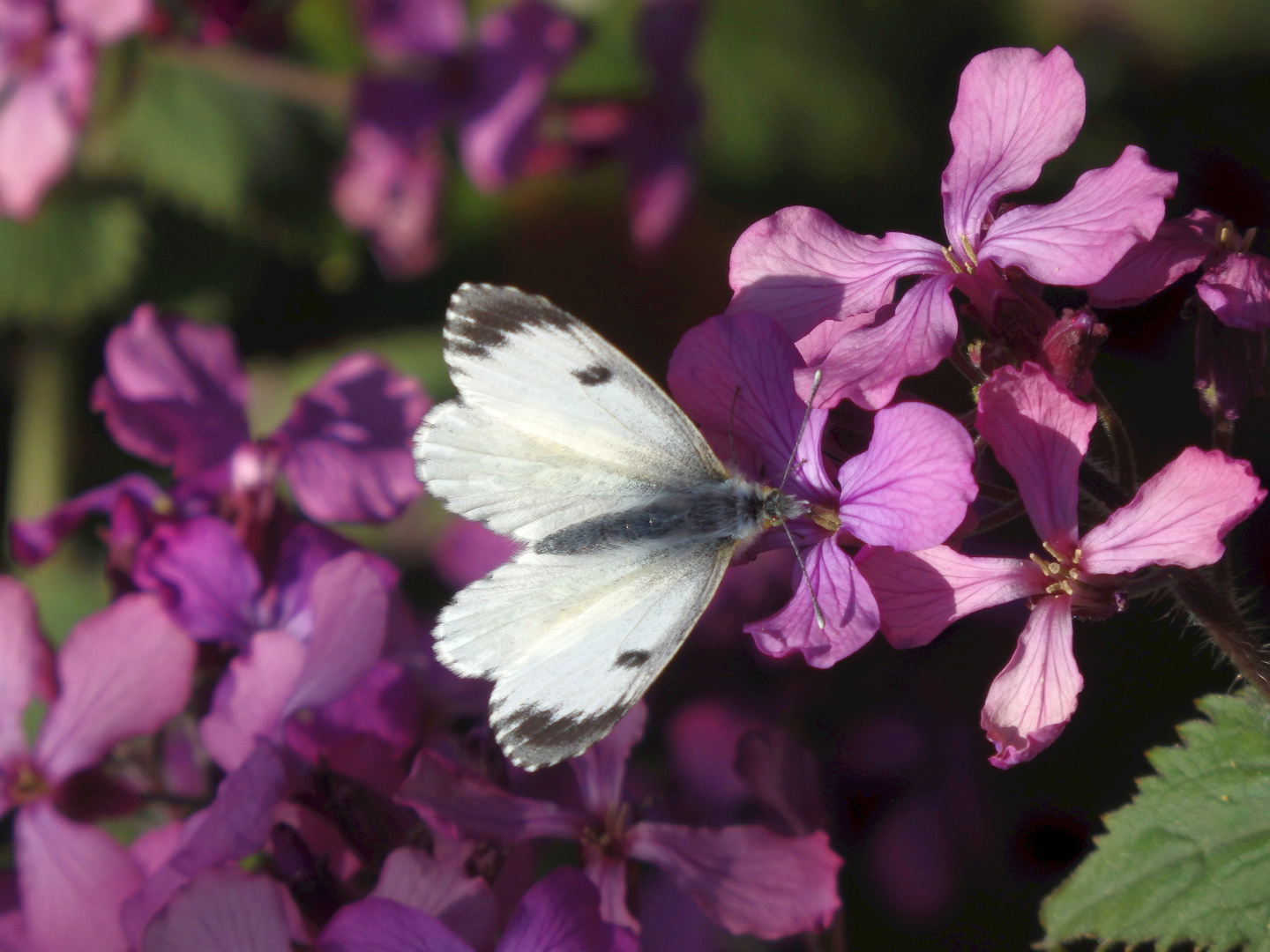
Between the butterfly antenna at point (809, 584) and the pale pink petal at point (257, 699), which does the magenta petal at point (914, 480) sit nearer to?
the butterfly antenna at point (809, 584)

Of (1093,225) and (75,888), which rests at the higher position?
(1093,225)

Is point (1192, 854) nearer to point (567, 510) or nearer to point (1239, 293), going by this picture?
point (1239, 293)

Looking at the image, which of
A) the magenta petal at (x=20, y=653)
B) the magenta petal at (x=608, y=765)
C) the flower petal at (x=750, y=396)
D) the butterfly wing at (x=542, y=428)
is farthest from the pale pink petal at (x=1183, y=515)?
the magenta petal at (x=20, y=653)

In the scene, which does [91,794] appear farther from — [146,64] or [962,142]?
[146,64]

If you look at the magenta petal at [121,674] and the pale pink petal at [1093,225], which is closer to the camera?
the pale pink petal at [1093,225]

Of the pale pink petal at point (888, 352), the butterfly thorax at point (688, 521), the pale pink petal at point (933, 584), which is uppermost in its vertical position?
the pale pink petal at point (888, 352)

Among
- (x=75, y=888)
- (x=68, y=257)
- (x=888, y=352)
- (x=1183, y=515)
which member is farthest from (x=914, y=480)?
(x=68, y=257)
